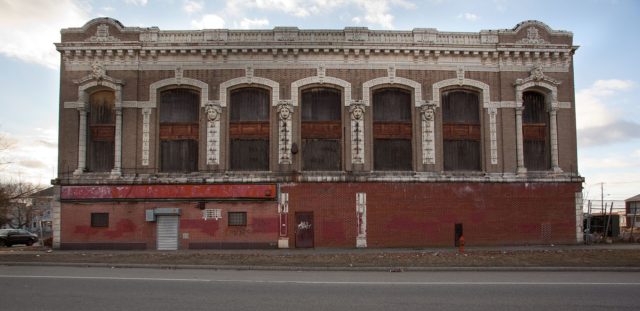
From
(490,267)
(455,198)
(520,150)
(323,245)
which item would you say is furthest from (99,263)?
(520,150)

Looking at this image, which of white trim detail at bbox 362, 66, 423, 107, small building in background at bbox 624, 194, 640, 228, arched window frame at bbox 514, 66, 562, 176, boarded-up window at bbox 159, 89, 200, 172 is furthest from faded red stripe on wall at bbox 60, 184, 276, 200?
small building in background at bbox 624, 194, 640, 228

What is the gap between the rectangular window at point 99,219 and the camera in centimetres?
2902

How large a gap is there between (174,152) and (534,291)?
21.0m

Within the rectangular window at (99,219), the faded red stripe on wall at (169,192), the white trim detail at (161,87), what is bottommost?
the rectangular window at (99,219)

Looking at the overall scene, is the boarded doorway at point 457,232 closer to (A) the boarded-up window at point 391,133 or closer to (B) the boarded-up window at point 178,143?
(A) the boarded-up window at point 391,133

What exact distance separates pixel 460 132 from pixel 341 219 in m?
7.68

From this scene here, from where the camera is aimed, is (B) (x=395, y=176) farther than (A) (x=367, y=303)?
Yes

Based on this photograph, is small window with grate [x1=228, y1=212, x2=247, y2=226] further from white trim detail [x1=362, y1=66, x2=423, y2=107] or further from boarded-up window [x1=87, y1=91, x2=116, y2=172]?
white trim detail [x1=362, y1=66, x2=423, y2=107]

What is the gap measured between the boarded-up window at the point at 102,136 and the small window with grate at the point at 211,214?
5.52m

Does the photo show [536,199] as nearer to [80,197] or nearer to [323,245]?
[323,245]

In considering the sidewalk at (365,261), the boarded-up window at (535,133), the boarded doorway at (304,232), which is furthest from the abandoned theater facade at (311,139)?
the sidewalk at (365,261)

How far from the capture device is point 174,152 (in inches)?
1164

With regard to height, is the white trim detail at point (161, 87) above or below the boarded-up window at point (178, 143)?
above

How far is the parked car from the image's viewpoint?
38906 millimetres
